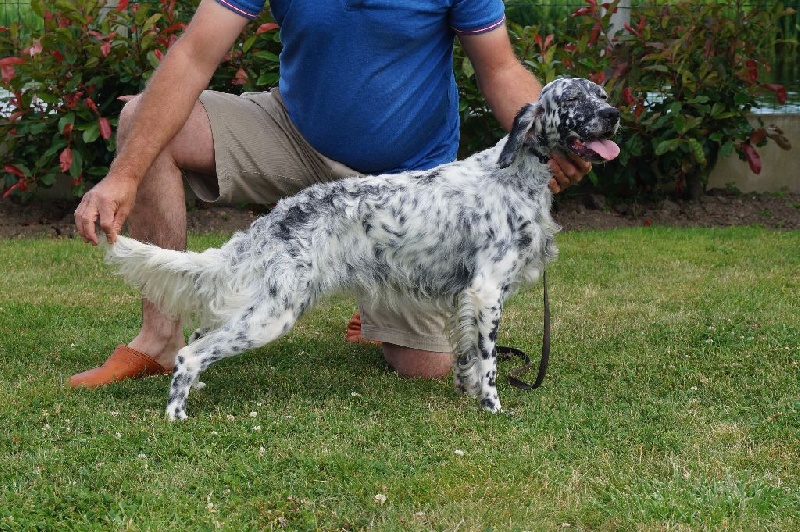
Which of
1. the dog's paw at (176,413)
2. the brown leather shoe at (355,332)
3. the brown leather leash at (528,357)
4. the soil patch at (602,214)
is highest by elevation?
the dog's paw at (176,413)

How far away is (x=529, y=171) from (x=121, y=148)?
147cm

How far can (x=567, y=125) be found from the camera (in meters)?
3.53

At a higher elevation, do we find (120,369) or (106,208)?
(106,208)

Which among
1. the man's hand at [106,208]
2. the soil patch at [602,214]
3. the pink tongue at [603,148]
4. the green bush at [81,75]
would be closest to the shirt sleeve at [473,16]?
the pink tongue at [603,148]

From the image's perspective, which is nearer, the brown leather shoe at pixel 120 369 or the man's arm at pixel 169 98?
the man's arm at pixel 169 98

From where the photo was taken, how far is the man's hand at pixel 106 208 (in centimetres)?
335

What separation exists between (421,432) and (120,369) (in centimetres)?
131

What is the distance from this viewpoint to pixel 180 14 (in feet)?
23.9

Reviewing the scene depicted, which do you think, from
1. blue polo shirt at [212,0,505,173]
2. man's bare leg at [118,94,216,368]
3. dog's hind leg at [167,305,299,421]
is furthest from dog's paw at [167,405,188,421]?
blue polo shirt at [212,0,505,173]

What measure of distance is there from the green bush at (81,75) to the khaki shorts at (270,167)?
248 centimetres

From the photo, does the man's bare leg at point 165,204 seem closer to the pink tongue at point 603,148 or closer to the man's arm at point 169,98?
the man's arm at point 169,98

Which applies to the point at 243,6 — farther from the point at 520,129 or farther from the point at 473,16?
the point at 520,129

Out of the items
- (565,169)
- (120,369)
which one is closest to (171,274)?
(120,369)

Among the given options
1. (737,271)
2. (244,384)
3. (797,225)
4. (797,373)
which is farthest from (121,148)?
(797,225)
